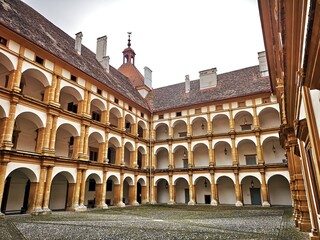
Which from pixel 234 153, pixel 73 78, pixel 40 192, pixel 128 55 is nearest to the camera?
pixel 40 192

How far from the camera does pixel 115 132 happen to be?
2550 centimetres

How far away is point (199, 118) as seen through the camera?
30.4m

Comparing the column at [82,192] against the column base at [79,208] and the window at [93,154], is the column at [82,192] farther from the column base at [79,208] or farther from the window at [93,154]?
the window at [93,154]

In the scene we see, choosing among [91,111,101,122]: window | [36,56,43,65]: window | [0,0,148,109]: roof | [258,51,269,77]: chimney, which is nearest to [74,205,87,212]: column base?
[91,111,101,122]: window

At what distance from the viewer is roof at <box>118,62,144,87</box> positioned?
124 feet

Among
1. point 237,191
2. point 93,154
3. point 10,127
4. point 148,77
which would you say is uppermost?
point 148,77

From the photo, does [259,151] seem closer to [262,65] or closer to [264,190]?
[264,190]

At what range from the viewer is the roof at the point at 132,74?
124 feet

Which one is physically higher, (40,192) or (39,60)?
(39,60)

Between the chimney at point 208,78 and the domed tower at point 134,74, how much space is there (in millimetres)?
8580

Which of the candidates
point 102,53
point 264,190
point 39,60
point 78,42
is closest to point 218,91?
point 264,190

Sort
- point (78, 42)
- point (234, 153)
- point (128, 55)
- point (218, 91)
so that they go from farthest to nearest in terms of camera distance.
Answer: point (128, 55) < point (218, 91) < point (234, 153) < point (78, 42)

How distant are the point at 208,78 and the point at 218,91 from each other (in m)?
2.96

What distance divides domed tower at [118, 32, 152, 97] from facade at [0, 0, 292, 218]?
22 centimetres
